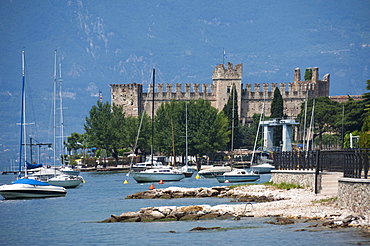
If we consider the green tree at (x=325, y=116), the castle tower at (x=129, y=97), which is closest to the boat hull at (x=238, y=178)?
the green tree at (x=325, y=116)

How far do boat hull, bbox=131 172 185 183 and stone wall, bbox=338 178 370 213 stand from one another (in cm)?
3357

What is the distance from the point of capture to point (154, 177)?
58.8 m

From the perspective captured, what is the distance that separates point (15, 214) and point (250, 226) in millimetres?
14474

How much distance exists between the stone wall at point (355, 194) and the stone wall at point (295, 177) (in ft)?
24.4

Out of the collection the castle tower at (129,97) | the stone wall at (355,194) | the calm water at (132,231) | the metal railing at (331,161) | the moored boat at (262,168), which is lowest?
the calm water at (132,231)

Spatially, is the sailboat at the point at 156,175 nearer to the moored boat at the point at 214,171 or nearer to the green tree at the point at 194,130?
the moored boat at the point at 214,171

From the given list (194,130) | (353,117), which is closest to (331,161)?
(194,130)

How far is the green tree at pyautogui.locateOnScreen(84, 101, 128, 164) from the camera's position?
93.8 metres

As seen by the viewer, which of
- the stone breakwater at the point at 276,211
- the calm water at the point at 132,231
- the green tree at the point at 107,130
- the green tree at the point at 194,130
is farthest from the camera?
the green tree at the point at 107,130

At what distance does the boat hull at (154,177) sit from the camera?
58688 millimetres

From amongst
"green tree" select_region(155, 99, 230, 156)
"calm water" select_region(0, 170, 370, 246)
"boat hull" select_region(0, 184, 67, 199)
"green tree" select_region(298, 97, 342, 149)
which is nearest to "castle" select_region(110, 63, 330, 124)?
"green tree" select_region(298, 97, 342, 149)

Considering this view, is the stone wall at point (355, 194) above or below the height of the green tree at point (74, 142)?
below

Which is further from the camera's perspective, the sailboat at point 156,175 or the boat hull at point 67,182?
the sailboat at point 156,175

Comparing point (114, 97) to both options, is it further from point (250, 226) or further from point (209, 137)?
point (250, 226)
